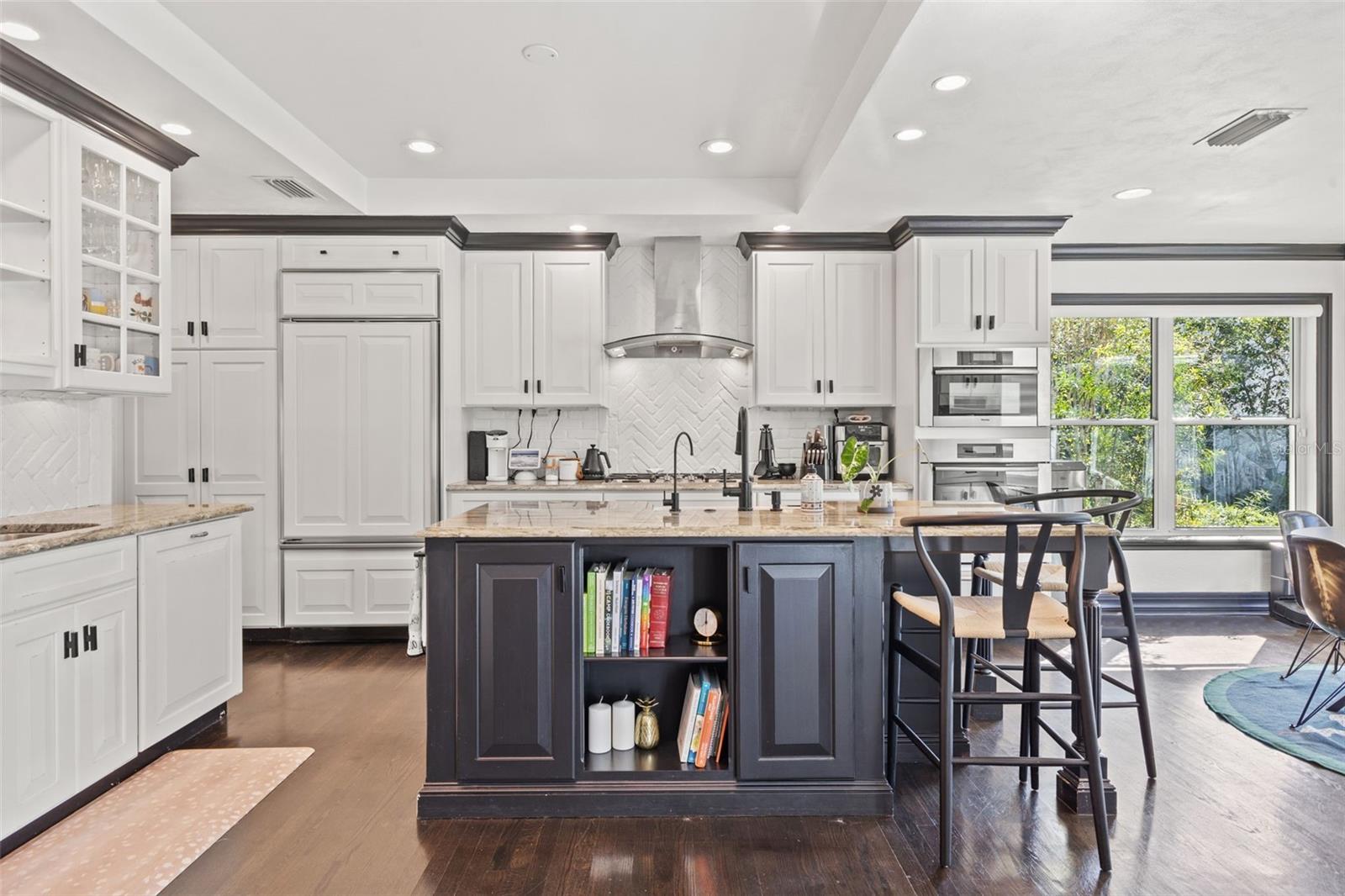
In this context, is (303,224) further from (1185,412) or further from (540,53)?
(1185,412)

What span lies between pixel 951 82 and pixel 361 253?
341cm

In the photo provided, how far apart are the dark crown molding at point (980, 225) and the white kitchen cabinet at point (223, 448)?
411 cm

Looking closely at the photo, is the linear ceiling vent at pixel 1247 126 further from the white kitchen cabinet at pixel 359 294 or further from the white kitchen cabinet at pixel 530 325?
the white kitchen cabinet at pixel 359 294

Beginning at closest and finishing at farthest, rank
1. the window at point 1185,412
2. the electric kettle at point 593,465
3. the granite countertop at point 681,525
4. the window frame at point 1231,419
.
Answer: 1. the granite countertop at point 681,525
2. the electric kettle at point 593,465
3. the window frame at point 1231,419
4. the window at point 1185,412

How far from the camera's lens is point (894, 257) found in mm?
4648

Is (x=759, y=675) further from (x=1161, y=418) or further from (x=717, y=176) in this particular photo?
(x=1161, y=418)

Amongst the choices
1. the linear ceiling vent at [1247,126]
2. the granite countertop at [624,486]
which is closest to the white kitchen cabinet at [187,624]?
the granite countertop at [624,486]

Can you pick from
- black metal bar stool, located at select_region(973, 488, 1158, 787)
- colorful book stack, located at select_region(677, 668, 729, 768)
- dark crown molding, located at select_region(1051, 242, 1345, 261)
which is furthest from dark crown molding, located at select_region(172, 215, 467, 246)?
dark crown molding, located at select_region(1051, 242, 1345, 261)

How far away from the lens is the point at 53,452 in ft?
9.91

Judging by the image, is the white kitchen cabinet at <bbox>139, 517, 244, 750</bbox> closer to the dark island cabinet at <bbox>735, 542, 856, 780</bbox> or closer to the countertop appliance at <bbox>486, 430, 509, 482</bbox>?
the countertop appliance at <bbox>486, 430, 509, 482</bbox>

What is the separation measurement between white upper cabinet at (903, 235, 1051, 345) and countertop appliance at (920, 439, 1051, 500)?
2.15 ft

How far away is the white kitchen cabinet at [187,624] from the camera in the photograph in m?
2.60

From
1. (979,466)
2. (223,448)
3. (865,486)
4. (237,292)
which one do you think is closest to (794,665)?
(865,486)

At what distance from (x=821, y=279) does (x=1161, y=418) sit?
279 cm
